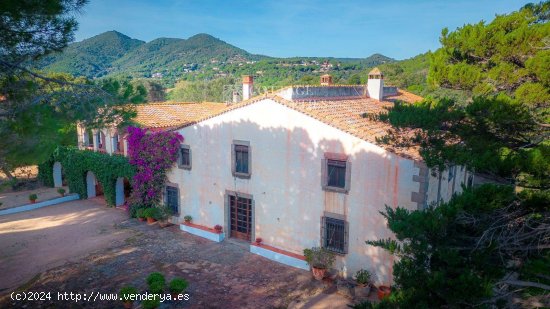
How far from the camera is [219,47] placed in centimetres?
12388

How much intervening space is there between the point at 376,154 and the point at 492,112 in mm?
5905

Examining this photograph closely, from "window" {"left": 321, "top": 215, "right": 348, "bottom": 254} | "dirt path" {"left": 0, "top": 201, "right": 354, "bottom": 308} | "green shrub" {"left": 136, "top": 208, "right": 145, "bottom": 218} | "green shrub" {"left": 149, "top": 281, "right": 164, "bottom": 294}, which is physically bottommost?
"dirt path" {"left": 0, "top": 201, "right": 354, "bottom": 308}

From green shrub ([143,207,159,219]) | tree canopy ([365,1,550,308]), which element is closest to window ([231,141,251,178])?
green shrub ([143,207,159,219])

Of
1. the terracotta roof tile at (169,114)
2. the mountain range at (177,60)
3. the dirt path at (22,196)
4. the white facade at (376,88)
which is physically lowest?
the dirt path at (22,196)

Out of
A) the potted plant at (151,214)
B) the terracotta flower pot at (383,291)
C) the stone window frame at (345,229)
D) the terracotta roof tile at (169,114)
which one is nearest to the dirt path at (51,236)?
the potted plant at (151,214)

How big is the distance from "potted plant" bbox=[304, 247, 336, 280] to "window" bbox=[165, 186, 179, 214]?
27.4 feet

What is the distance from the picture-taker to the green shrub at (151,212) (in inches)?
703

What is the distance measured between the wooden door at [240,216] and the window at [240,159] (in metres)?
1.18

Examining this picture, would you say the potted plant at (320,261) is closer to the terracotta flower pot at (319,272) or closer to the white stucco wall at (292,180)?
the terracotta flower pot at (319,272)

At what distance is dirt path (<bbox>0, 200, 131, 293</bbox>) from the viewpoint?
13.8 meters

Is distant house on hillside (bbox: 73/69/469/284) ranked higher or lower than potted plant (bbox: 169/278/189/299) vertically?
higher

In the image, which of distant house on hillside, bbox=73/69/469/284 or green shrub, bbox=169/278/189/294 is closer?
green shrub, bbox=169/278/189/294

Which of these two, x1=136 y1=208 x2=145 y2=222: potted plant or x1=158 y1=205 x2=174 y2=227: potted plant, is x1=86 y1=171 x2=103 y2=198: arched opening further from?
x1=158 y1=205 x2=174 y2=227: potted plant

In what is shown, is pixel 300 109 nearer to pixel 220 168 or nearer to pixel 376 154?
pixel 376 154
